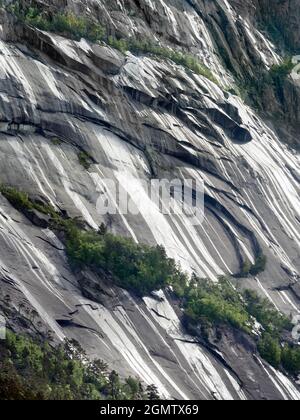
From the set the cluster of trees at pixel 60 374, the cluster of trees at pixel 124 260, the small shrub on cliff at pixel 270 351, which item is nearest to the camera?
the cluster of trees at pixel 60 374

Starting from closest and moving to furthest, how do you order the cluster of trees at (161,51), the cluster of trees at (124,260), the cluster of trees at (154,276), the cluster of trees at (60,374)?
1. the cluster of trees at (60,374)
2. the cluster of trees at (124,260)
3. the cluster of trees at (154,276)
4. the cluster of trees at (161,51)

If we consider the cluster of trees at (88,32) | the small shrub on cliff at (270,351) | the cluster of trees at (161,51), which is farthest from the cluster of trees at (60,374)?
the cluster of trees at (161,51)

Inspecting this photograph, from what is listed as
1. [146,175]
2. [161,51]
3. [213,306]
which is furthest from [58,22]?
[213,306]

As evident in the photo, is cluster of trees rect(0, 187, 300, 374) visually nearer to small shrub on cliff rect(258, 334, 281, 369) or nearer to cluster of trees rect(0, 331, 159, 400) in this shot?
small shrub on cliff rect(258, 334, 281, 369)

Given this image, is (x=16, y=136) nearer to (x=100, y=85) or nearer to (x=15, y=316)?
(x=100, y=85)

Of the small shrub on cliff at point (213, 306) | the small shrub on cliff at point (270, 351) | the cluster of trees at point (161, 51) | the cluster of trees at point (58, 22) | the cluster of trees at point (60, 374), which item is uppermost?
the cluster of trees at point (161, 51)

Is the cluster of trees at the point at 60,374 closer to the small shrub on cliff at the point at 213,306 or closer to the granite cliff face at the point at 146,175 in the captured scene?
the granite cliff face at the point at 146,175
